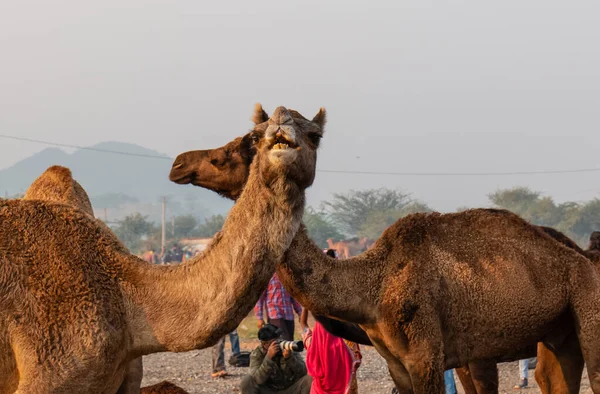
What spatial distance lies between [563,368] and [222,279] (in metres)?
4.62

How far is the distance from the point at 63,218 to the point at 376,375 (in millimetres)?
9889

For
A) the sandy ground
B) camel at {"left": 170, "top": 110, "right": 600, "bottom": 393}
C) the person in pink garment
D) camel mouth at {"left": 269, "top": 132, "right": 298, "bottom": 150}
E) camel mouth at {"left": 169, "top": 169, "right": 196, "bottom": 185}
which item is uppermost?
camel mouth at {"left": 269, "top": 132, "right": 298, "bottom": 150}

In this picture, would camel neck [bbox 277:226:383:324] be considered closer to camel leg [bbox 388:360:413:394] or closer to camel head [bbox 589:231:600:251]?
camel leg [bbox 388:360:413:394]

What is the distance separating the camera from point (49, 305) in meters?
4.71

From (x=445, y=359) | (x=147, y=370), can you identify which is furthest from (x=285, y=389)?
(x=147, y=370)

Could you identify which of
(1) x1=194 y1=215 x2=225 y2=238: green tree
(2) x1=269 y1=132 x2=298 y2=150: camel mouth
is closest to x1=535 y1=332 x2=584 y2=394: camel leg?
(2) x1=269 y1=132 x2=298 y2=150: camel mouth

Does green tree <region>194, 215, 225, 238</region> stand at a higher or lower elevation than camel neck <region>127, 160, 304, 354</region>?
lower

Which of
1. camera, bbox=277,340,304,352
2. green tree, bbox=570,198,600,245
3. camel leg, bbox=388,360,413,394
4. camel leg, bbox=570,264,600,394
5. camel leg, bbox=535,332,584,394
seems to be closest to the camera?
camel leg, bbox=388,360,413,394

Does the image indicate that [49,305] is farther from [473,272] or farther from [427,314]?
[473,272]

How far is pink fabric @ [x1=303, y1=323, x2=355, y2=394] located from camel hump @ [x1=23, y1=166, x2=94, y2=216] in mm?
2350

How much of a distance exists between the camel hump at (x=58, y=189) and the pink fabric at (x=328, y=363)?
235 cm

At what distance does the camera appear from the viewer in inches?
336

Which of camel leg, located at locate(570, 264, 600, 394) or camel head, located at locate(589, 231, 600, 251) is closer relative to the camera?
camel leg, located at locate(570, 264, 600, 394)

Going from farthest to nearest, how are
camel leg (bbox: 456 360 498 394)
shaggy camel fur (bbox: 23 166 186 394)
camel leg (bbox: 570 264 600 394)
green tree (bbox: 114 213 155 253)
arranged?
green tree (bbox: 114 213 155 253) < camel leg (bbox: 456 360 498 394) < camel leg (bbox: 570 264 600 394) < shaggy camel fur (bbox: 23 166 186 394)
